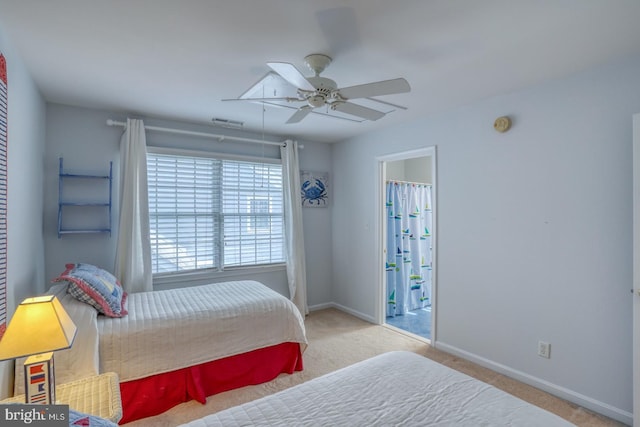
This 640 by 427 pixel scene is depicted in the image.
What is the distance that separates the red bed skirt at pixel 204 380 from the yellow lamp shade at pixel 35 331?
1.04 m

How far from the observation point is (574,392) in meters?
2.34

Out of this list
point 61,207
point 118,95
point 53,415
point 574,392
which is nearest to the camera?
point 53,415

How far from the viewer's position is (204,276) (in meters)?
3.78

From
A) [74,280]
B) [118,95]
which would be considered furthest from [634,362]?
[118,95]

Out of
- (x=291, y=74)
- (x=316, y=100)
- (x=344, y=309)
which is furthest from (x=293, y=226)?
(x=291, y=74)

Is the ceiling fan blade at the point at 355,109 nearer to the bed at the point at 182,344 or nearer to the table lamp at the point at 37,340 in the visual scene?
the bed at the point at 182,344

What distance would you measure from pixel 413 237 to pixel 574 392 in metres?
2.50

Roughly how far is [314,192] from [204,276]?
5.93ft

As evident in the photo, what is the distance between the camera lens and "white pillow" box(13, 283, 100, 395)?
1.82 m

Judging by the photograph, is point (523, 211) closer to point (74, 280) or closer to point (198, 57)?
point (198, 57)

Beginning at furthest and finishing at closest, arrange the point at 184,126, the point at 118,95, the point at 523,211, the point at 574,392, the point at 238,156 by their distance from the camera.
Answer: the point at 238,156 < the point at 184,126 < the point at 118,95 < the point at 523,211 < the point at 574,392

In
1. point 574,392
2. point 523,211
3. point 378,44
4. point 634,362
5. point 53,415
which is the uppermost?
point 378,44

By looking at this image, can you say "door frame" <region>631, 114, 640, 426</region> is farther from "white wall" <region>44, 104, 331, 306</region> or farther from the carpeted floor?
"white wall" <region>44, 104, 331, 306</region>

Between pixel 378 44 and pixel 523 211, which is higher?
pixel 378 44
